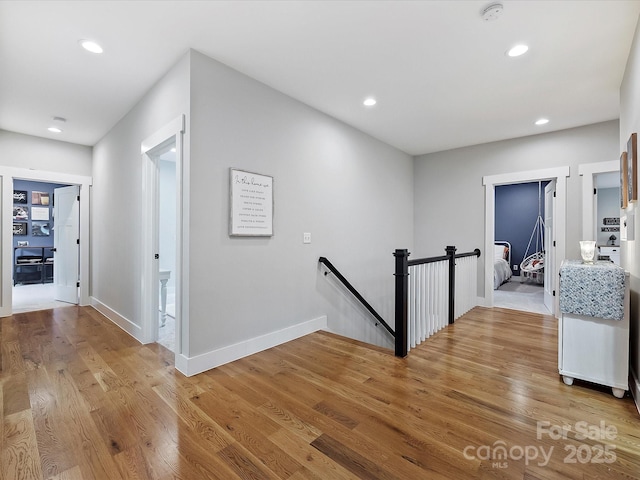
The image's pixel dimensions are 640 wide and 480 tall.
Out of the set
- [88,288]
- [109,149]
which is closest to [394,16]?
[109,149]

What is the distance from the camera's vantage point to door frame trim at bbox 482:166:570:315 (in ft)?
13.9

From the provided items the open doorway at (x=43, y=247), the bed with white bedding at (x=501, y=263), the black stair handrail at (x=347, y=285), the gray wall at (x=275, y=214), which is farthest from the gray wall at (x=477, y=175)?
the open doorway at (x=43, y=247)

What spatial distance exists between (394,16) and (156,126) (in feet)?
7.86

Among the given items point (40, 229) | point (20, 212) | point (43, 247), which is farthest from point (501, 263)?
point (20, 212)

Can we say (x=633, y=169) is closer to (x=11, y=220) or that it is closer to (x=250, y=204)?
(x=250, y=204)

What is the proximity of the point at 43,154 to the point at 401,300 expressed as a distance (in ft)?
19.0

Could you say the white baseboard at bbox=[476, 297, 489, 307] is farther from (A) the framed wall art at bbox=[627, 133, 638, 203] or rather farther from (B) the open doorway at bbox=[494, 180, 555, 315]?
(A) the framed wall art at bbox=[627, 133, 638, 203]

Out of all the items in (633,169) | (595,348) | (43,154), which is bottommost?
(595,348)

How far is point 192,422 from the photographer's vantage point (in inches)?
71.8

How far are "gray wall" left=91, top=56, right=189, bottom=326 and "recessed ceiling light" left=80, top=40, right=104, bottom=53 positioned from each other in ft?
1.72

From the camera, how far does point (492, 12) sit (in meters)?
2.04

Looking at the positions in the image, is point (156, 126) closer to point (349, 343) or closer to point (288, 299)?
point (288, 299)

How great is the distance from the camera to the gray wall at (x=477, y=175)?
411cm

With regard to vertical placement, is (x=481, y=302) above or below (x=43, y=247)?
below
